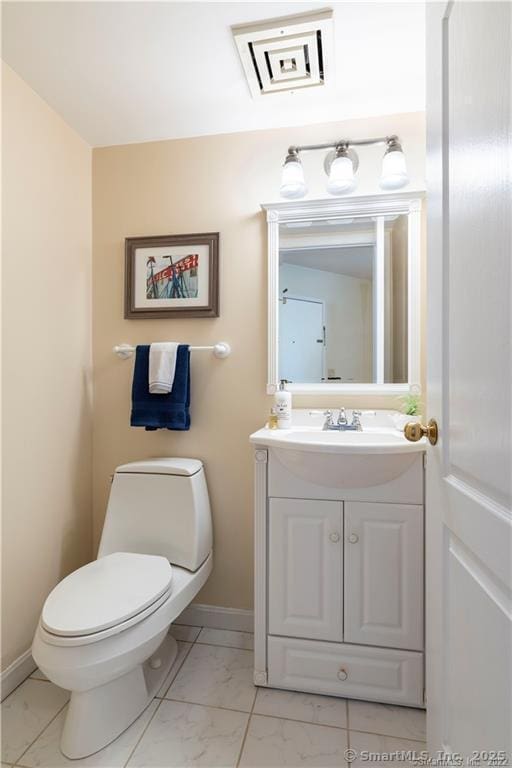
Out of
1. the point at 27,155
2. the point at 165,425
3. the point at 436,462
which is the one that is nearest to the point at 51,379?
the point at 165,425

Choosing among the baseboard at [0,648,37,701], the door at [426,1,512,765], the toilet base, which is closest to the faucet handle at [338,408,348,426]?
the door at [426,1,512,765]

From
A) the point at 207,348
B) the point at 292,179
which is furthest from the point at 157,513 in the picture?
the point at 292,179

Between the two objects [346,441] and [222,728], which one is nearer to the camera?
[222,728]

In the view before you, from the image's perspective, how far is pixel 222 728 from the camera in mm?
1220

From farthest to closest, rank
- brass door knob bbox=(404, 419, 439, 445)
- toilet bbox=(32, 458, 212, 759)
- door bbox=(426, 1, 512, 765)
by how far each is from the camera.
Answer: toilet bbox=(32, 458, 212, 759) < brass door knob bbox=(404, 419, 439, 445) < door bbox=(426, 1, 512, 765)

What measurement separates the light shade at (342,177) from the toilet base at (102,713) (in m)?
1.91

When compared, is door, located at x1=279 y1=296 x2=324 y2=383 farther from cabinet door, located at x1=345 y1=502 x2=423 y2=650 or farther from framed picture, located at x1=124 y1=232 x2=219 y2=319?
cabinet door, located at x1=345 y1=502 x2=423 y2=650

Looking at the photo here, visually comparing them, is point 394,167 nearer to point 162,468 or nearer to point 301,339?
point 301,339

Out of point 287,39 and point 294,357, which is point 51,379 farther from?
point 287,39

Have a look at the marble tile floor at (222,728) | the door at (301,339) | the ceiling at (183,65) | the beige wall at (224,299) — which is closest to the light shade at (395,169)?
the beige wall at (224,299)

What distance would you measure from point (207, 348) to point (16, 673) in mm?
1414

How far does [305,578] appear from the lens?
1330mm

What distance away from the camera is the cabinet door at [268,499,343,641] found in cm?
131

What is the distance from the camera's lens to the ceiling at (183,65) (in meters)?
1.17
